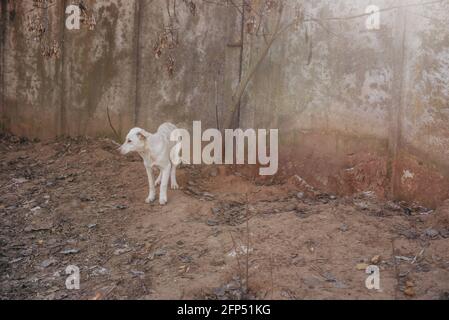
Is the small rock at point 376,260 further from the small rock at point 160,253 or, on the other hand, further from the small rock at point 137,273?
the small rock at point 137,273

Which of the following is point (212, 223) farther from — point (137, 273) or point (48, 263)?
point (48, 263)

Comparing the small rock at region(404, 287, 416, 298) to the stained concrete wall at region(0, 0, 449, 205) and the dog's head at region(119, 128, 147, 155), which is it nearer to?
the stained concrete wall at region(0, 0, 449, 205)

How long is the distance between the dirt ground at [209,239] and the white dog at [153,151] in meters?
0.22

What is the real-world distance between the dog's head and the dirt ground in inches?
27.1

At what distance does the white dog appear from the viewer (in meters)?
5.46

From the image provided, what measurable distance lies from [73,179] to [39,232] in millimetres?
1302

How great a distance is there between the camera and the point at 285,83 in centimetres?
632

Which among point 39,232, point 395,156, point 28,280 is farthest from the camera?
point 395,156

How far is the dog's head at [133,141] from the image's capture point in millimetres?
5438

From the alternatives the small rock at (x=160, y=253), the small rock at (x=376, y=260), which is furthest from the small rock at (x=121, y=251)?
the small rock at (x=376, y=260)

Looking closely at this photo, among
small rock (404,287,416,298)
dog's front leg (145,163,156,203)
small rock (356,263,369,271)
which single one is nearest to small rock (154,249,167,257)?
dog's front leg (145,163,156,203)

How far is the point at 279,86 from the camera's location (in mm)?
6367
